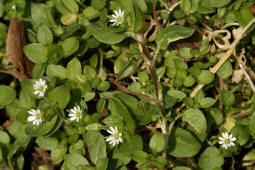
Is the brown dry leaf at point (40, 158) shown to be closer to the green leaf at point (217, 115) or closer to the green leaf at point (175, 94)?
the green leaf at point (175, 94)

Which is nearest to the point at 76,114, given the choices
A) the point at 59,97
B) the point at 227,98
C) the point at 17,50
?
the point at 59,97

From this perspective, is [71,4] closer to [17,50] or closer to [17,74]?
[17,50]

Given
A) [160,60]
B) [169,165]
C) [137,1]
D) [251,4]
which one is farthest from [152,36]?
[169,165]

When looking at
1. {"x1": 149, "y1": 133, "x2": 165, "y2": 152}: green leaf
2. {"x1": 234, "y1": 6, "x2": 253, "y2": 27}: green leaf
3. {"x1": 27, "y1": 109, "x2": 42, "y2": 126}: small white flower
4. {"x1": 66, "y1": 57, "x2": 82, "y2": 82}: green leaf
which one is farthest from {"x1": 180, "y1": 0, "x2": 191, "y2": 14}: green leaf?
{"x1": 27, "y1": 109, "x2": 42, "y2": 126}: small white flower

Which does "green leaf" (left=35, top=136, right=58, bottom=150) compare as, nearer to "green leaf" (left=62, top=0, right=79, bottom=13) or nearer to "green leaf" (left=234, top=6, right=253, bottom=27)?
"green leaf" (left=62, top=0, right=79, bottom=13)

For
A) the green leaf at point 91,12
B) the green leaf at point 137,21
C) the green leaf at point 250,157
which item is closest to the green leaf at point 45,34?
Result: the green leaf at point 91,12

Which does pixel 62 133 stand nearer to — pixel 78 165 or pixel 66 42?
pixel 78 165
